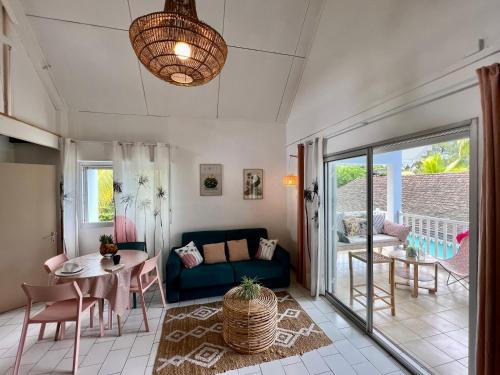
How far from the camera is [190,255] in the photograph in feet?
10.9

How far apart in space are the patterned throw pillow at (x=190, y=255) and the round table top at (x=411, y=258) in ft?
8.14

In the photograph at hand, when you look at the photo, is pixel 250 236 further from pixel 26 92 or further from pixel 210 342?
pixel 26 92

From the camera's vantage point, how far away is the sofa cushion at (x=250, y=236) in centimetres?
380

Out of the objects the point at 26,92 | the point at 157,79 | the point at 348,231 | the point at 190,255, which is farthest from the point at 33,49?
the point at 348,231

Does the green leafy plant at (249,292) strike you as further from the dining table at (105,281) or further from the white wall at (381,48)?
the white wall at (381,48)

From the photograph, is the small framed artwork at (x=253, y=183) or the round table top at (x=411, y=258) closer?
the round table top at (x=411, y=258)

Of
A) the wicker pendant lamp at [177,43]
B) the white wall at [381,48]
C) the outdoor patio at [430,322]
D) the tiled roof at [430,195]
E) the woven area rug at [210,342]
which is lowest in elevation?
the woven area rug at [210,342]

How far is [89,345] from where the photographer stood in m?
2.20

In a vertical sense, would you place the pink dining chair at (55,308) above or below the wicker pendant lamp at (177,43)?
below

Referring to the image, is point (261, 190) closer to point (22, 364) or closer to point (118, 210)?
point (118, 210)

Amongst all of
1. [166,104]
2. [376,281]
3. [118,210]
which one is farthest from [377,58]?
[118,210]

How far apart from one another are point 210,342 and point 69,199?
9.44 ft

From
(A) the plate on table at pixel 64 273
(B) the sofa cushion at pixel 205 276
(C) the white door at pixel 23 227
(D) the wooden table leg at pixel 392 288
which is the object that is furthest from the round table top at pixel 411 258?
(C) the white door at pixel 23 227

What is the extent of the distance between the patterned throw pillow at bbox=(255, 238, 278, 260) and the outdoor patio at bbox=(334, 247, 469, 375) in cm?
130
